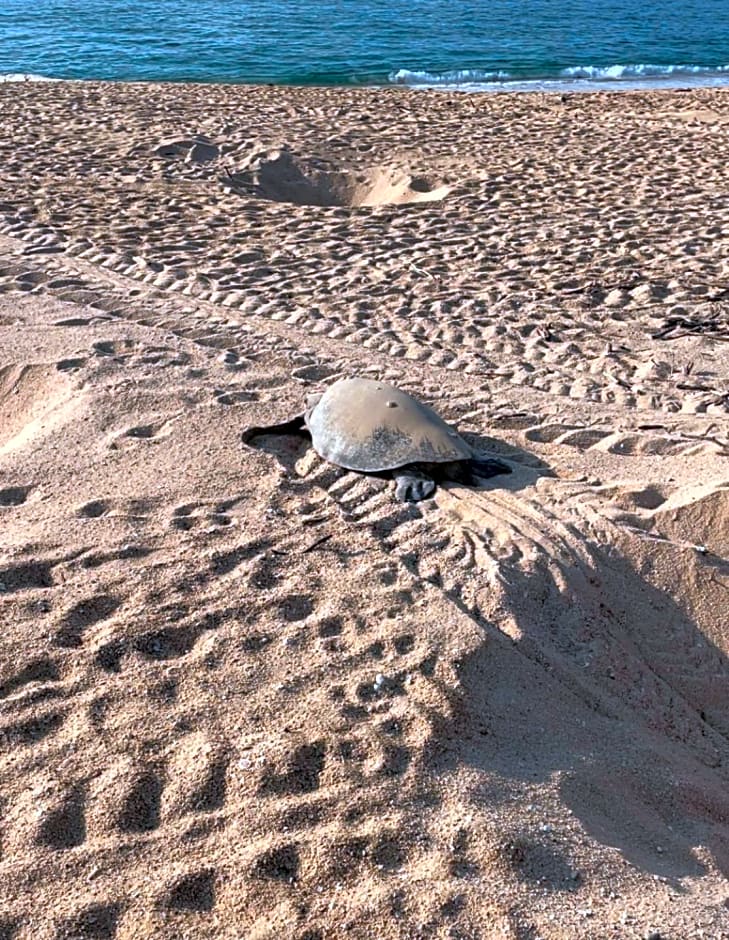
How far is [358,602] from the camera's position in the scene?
12.1 ft

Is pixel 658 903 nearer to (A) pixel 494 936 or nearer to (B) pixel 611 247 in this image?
(A) pixel 494 936

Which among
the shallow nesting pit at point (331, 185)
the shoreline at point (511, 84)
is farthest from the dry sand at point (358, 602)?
the shoreline at point (511, 84)

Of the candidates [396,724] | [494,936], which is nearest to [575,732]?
[396,724]

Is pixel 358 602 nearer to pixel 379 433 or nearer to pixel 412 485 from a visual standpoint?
pixel 412 485

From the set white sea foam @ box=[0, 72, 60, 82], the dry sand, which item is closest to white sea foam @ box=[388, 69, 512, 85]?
white sea foam @ box=[0, 72, 60, 82]

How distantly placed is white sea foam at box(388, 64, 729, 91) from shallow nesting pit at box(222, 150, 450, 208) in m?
8.48

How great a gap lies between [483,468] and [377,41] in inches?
814

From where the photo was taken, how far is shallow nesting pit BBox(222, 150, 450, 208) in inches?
393

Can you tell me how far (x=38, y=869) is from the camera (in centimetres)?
260

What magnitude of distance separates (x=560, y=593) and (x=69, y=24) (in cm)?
2501

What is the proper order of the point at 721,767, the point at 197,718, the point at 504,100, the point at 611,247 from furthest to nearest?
the point at 504,100
the point at 611,247
the point at 721,767
the point at 197,718

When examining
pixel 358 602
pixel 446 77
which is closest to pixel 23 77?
pixel 446 77

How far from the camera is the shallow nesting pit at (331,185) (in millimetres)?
9992

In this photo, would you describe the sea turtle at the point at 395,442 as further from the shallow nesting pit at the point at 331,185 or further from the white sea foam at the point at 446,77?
the white sea foam at the point at 446,77
